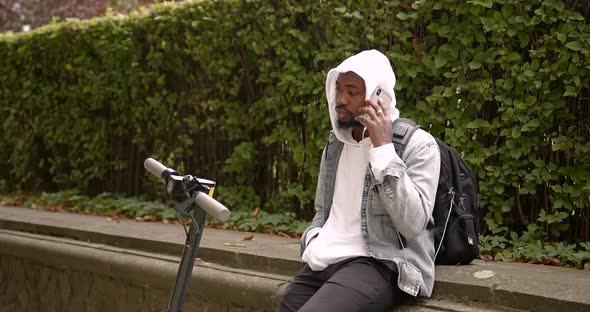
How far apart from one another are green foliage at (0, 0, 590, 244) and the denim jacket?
1.42m

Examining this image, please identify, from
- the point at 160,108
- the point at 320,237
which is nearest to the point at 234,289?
the point at 320,237

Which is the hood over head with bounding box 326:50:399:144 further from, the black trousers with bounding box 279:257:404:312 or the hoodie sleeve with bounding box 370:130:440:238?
the black trousers with bounding box 279:257:404:312

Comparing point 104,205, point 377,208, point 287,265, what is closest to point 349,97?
point 377,208

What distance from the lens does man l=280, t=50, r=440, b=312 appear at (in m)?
2.94

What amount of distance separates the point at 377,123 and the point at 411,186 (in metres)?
Result: 0.30

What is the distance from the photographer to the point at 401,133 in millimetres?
3188

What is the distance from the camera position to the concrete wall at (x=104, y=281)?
4141 mm

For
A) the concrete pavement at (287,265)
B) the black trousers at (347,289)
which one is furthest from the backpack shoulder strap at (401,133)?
the concrete pavement at (287,265)

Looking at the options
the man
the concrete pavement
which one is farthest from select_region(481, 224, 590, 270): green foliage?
the man

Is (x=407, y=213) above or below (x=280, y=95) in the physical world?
below

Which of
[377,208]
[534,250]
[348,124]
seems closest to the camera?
[377,208]

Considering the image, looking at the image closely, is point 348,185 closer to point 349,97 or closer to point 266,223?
point 349,97

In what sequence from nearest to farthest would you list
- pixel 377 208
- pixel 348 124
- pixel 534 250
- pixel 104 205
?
pixel 377 208
pixel 348 124
pixel 534 250
pixel 104 205

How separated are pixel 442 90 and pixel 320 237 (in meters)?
1.79
